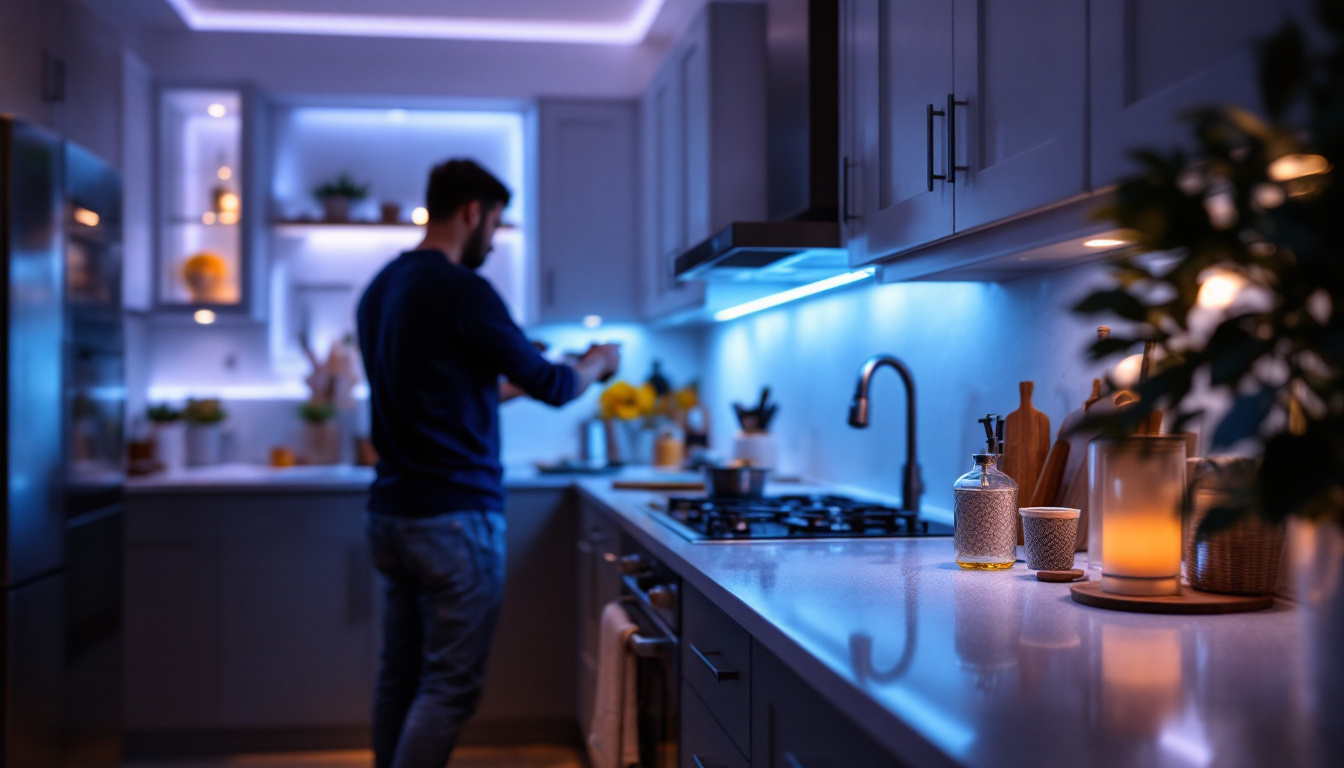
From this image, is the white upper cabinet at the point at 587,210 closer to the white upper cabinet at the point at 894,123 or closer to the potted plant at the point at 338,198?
the potted plant at the point at 338,198

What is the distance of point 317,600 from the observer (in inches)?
137

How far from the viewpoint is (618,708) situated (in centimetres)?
206

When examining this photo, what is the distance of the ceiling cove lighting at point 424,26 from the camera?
393cm

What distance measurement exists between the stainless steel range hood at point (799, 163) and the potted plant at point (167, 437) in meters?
2.29

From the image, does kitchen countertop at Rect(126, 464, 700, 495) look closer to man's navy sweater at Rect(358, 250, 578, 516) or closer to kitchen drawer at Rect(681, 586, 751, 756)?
man's navy sweater at Rect(358, 250, 578, 516)

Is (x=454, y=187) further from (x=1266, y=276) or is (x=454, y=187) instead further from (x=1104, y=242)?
(x=1266, y=276)

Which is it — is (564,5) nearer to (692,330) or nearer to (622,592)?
(692,330)

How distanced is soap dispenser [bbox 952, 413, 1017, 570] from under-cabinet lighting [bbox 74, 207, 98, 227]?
245cm

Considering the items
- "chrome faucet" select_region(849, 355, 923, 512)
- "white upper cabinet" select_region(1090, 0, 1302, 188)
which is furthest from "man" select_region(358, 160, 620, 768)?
"white upper cabinet" select_region(1090, 0, 1302, 188)

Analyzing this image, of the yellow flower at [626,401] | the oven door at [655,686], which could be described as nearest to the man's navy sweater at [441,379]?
the oven door at [655,686]

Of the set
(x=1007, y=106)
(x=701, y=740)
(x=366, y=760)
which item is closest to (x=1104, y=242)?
(x=1007, y=106)

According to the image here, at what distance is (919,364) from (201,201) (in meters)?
2.88

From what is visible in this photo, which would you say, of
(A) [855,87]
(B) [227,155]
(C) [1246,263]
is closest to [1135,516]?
(C) [1246,263]

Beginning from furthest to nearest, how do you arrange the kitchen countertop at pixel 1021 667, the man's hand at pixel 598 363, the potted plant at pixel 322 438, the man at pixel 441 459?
the potted plant at pixel 322 438 < the man's hand at pixel 598 363 < the man at pixel 441 459 < the kitchen countertop at pixel 1021 667
